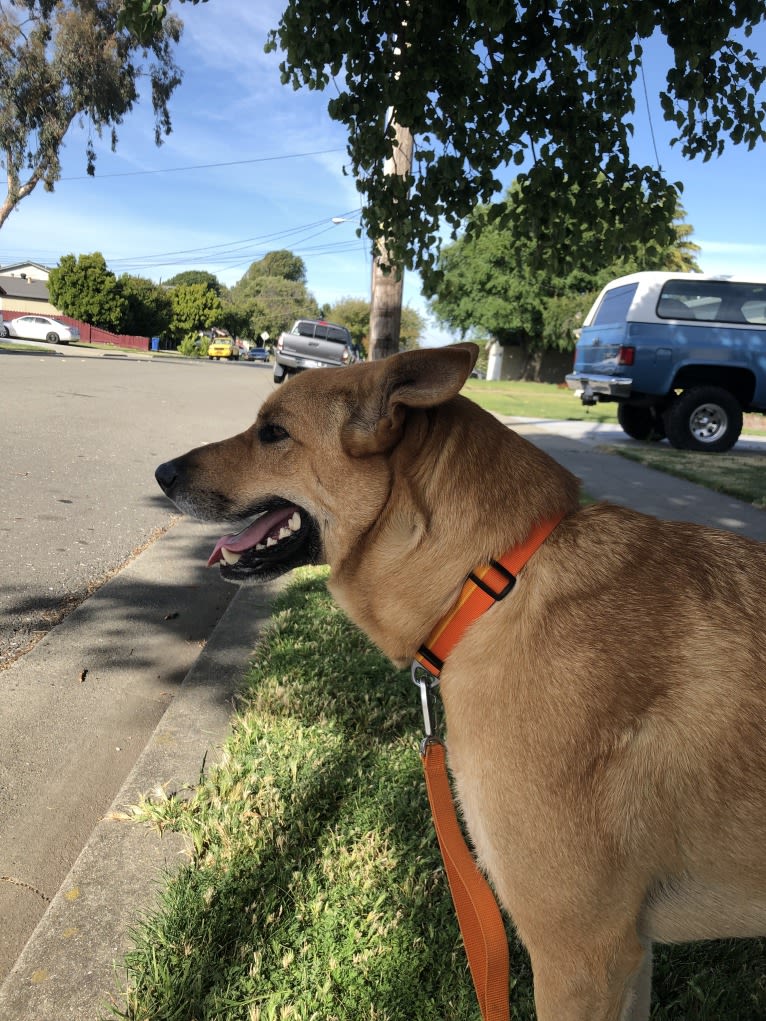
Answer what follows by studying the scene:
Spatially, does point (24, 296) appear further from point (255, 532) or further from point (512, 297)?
point (255, 532)

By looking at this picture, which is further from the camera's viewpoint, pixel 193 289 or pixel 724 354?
pixel 193 289

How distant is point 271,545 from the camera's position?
7.97 feet

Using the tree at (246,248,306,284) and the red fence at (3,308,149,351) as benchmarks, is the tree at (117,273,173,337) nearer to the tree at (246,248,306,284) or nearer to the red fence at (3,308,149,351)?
the red fence at (3,308,149,351)

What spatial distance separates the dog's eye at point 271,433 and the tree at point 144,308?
6867cm

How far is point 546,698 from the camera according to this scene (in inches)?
65.6

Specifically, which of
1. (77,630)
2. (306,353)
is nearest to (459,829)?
(77,630)

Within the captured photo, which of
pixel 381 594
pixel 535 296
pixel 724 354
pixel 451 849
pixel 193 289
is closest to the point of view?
pixel 451 849

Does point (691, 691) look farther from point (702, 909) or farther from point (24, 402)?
point (24, 402)

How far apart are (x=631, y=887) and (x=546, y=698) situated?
45cm

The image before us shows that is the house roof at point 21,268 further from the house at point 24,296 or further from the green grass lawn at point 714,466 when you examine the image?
the green grass lawn at point 714,466

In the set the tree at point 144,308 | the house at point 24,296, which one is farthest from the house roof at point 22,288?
the tree at point 144,308

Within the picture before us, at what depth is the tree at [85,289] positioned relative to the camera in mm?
60312

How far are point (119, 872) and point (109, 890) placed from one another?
3.2 inches

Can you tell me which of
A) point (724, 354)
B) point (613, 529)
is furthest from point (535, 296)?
point (613, 529)
